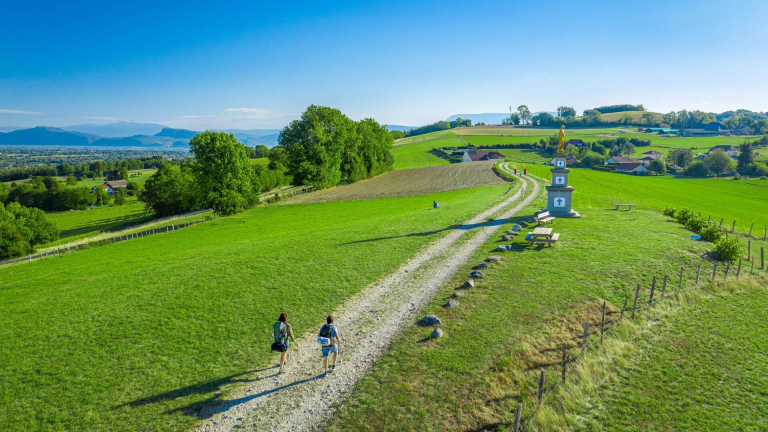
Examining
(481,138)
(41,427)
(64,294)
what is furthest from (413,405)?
(481,138)

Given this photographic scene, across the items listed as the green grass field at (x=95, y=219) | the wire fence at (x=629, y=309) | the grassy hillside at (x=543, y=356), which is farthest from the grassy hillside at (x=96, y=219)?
the wire fence at (x=629, y=309)

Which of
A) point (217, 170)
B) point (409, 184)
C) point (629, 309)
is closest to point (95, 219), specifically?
point (217, 170)

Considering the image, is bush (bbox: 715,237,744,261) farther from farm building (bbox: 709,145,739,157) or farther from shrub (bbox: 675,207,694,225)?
farm building (bbox: 709,145,739,157)

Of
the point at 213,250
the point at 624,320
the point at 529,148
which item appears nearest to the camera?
the point at 624,320

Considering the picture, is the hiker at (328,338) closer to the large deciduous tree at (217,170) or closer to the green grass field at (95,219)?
the large deciduous tree at (217,170)

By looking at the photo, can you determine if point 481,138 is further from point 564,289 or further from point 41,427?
point 41,427

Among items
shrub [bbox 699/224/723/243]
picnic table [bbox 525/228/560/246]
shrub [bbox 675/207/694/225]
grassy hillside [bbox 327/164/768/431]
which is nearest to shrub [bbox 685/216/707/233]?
shrub [bbox 675/207/694/225]
